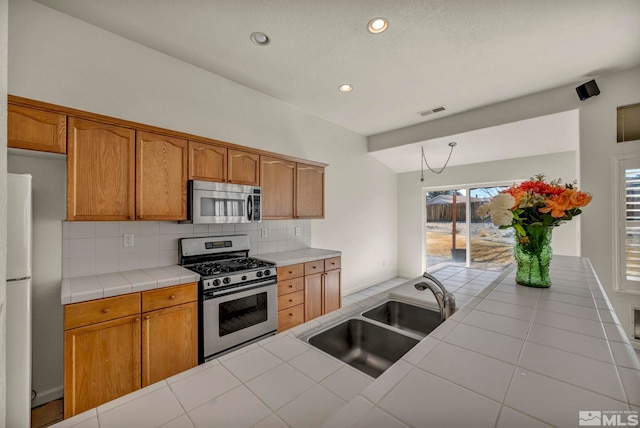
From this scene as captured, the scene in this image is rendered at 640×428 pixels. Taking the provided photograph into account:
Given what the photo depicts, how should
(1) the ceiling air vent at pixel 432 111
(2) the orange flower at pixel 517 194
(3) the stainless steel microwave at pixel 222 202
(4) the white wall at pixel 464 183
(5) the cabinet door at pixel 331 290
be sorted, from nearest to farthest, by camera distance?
(2) the orange flower at pixel 517 194, (3) the stainless steel microwave at pixel 222 202, (5) the cabinet door at pixel 331 290, (1) the ceiling air vent at pixel 432 111, (4) the white wall at pixel 464 183

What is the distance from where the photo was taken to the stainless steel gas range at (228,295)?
219 centimetres

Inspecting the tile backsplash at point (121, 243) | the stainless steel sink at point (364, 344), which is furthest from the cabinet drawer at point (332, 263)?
the stainless steel sink at point (364, 344)

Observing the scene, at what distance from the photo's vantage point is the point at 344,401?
28.2 inches

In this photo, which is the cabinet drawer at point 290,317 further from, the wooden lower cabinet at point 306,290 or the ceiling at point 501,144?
the ceiling at point 501,144

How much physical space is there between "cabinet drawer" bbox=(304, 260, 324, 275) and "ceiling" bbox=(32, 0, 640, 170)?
6.83 feet

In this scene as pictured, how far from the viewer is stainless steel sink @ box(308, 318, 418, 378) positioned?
4.03 feet

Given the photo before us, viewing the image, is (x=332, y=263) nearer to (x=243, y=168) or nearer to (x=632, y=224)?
(x=243, y=168)

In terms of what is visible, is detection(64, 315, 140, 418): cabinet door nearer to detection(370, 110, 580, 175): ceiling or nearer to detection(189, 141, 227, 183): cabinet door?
detection(189, 141, 227, 183): cabinet door

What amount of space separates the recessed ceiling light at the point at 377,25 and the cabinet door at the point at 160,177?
185cm

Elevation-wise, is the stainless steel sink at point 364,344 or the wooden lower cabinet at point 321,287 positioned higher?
the stainless steel sink at point 364,344

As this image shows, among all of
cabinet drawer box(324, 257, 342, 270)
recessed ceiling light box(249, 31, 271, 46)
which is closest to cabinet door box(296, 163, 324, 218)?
cabinet drawer box(324, 257, 342, 270)

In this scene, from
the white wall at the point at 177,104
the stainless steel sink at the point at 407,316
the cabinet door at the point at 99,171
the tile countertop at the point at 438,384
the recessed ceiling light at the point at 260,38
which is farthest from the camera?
the recessed ceiling light at the point at 260,38

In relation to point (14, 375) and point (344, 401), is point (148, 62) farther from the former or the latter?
point (344, 401)

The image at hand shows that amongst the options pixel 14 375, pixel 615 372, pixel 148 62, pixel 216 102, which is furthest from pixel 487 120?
pixel 14 375
